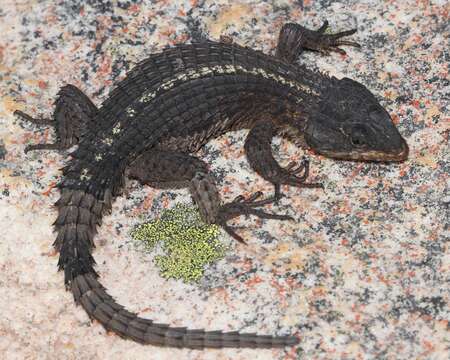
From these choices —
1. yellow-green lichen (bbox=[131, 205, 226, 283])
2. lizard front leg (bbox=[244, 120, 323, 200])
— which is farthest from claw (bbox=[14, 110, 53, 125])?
lizard front leg (bbox=[244, 120, 323, 200])

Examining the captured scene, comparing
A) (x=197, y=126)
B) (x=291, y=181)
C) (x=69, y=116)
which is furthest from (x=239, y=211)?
(x=69, y=116)

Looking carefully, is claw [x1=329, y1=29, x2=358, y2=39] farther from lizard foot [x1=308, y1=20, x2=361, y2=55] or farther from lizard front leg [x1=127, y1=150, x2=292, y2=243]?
lizard front leg [x1=127, y1=150, x2=292, y2=243]

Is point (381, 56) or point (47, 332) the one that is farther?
point (381, 56)

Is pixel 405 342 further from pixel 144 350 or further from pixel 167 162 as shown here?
pixel 167 162

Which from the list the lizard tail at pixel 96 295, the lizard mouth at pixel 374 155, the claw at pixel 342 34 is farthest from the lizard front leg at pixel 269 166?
the lizard tail at pixel 96 295

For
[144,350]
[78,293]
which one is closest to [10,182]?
[78,293]

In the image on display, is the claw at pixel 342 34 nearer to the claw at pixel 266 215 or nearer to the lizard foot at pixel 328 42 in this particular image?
the lizard foot at pixel 328 42
